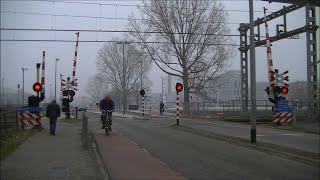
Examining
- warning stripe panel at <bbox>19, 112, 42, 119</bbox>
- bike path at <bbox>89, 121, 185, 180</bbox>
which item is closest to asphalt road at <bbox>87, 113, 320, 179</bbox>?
bike path at <bbox>89, 121, 185, 180</bbox>

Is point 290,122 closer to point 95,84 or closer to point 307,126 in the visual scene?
point 307,126

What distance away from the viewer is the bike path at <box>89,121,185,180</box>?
32.0 feet

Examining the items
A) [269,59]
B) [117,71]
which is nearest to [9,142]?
[269,59]

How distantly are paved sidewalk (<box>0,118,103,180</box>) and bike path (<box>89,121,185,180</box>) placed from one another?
448 mm

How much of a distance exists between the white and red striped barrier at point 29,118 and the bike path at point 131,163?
4494 mm

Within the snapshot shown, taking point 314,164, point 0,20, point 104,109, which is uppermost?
point 0,20

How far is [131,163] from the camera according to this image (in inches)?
455

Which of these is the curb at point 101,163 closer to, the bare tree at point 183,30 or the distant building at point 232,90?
the bare tree at point 183,30

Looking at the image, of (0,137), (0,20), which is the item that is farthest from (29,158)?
(0,20)

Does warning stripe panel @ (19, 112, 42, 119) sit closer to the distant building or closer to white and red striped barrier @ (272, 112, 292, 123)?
white and red striped barrier @ (272, 112, 292, 123)

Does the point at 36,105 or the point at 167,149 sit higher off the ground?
the point at 36,105

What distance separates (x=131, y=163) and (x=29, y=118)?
952 cm

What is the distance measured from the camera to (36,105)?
20.4m

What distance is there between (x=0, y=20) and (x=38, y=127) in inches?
424
